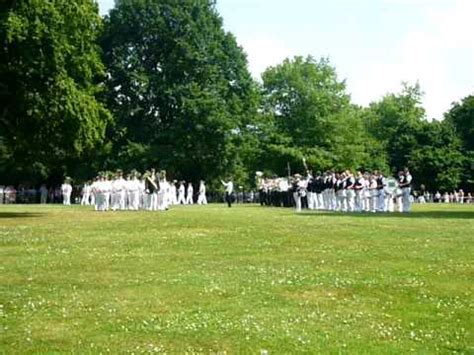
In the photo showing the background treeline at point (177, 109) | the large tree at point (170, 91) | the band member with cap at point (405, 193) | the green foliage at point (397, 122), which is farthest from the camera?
the green foliage at point (397, 122)

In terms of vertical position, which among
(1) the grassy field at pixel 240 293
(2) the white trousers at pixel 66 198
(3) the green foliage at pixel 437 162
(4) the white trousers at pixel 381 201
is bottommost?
(1) the grassy field at pixel 240 293

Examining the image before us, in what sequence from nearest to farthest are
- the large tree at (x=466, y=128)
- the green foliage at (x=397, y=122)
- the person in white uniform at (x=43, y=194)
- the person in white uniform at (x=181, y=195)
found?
the person in white uniform at (x=181, y=195) < the person in white uniform at (x=43, y=194) < the large tree at (x=466, y=128) < the green foliage at (x=397, y=122)

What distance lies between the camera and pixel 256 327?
1158 cm

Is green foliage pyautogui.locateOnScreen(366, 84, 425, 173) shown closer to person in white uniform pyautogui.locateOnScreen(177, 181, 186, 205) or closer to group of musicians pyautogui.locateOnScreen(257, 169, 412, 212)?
person in white uniform pyautogui.locateOnScreen(177, 181, 186, 205)

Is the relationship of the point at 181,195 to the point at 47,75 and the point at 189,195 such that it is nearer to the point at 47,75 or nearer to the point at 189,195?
the point at 189,195

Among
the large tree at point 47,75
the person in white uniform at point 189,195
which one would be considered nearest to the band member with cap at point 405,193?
the large tree at point 47,75

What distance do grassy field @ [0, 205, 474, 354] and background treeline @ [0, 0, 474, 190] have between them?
1489 cm

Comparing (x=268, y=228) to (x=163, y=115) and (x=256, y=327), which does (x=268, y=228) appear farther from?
(x=163, y=115)

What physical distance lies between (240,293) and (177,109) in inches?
2297

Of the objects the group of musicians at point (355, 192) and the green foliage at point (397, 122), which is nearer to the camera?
the group of musicians at point (355, 192)

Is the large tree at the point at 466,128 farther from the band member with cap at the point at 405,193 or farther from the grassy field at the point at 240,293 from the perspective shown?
the grassy field at the point at 240,293

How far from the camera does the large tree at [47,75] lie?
36281 mm

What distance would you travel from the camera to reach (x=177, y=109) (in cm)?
7162

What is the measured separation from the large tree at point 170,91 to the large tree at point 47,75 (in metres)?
28.2
